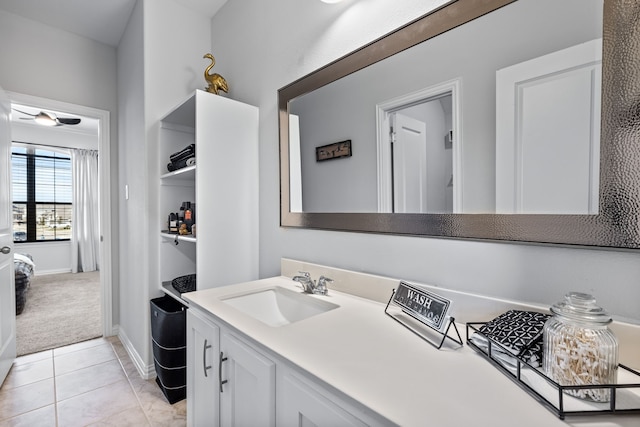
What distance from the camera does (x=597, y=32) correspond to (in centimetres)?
74

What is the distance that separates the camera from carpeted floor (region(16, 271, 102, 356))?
271 cm

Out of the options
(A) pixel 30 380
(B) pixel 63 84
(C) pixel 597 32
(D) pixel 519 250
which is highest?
(B) pixel 63 84

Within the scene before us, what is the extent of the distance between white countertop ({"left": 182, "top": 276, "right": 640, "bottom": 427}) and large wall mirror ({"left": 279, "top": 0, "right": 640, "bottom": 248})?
0.38 m

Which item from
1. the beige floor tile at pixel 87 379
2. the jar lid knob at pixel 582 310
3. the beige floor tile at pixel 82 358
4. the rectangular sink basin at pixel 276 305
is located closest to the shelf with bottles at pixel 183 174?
the rectangular sink basin at pixel 276 305

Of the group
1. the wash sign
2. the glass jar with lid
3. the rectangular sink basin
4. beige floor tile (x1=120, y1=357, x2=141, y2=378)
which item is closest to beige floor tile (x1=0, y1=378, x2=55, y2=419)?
beige floor tile (x1=120, y1=357, x2=141, y2=378)

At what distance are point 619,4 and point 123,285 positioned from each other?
3.41 metres

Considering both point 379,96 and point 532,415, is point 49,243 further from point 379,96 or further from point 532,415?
point 532,415

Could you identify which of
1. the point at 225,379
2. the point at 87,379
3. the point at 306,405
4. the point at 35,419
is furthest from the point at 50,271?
the point at 306,405

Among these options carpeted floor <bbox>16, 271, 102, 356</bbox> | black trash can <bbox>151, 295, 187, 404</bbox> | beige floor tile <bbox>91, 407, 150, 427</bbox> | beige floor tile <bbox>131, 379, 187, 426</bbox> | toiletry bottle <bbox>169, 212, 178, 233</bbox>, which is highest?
toiletry bottle <bbox>169, 212, 178, 233</bbox>

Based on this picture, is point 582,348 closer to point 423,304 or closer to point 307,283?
point 423,304

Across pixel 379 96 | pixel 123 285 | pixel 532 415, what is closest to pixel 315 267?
pixel 379 96

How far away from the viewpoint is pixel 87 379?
2.10m

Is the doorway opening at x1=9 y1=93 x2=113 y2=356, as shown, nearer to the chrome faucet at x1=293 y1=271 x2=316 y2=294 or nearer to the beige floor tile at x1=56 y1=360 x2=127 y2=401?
the beige floor tile at x1=56 y1=360 x2=127 y2=401

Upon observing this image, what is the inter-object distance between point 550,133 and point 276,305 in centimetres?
124
